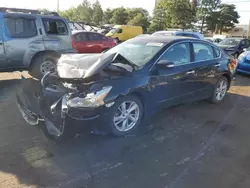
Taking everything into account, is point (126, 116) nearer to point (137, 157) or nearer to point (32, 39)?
point (137, 157)

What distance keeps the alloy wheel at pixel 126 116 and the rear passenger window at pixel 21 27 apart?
4351 mm

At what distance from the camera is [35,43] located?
7.13 metres

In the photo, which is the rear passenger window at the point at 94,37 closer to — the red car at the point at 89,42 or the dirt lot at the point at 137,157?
the red car at the point at 89,42

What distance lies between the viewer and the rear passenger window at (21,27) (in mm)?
6734

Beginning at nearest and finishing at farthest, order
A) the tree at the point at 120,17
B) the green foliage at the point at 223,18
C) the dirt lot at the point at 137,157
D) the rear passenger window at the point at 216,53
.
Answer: the dirt lot at the point at 137,157 → the rear passenger window at the point at 216,53 → the green foliage at the point at 223,18 → the tree at the point at 120,17

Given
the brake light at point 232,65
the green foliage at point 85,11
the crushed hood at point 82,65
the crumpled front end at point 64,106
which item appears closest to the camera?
the crumpled front end at point 64,106

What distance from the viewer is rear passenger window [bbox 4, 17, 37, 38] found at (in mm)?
6734

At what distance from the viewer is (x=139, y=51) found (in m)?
4.77

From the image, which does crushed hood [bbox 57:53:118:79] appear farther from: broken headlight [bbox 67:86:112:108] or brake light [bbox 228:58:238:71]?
brake light [bbox 228:58:238:71]

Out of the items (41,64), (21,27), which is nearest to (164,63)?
(41,64)

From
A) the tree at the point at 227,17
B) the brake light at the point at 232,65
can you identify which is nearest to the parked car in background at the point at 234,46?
the brake light at the point at 232,65

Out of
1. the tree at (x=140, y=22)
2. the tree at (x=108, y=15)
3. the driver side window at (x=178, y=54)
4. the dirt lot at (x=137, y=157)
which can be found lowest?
the dirt lot at (x=137, y=157)

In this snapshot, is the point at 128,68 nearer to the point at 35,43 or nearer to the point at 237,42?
the point at 35,43

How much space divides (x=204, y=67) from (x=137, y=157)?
2819 millimetres
